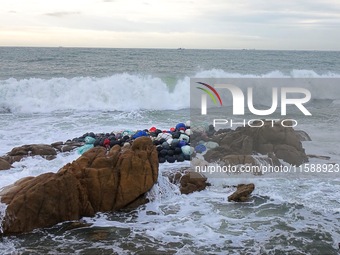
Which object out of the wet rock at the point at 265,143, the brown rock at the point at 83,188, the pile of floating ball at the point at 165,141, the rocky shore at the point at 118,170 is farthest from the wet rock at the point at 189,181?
the wet rock at the point at 265,143

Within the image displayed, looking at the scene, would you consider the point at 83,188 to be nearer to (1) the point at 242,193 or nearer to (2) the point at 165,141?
(1) the point at 242,193

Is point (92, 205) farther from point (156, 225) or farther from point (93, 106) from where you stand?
point (93, 106)

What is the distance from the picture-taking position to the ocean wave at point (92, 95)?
23.9 m

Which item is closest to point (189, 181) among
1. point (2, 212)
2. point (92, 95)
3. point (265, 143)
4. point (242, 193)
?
point (242, 193)

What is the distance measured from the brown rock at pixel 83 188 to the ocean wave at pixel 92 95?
14021 millimetres

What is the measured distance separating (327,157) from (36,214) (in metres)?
9.36

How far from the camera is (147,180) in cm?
990

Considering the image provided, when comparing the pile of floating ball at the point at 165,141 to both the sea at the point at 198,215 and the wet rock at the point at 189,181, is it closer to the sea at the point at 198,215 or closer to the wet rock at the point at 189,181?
the sea at the point at 198,215

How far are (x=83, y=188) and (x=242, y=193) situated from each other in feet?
12.7

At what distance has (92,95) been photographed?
2603 cm

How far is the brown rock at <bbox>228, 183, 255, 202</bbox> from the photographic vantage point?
10.1m

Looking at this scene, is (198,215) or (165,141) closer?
(198,215)

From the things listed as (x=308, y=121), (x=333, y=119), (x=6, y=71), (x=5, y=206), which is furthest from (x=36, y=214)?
(x=6, y=71)

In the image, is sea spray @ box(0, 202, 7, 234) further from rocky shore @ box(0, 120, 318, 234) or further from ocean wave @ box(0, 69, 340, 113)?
ocean wave @ box(0, 69, 340, 113)
